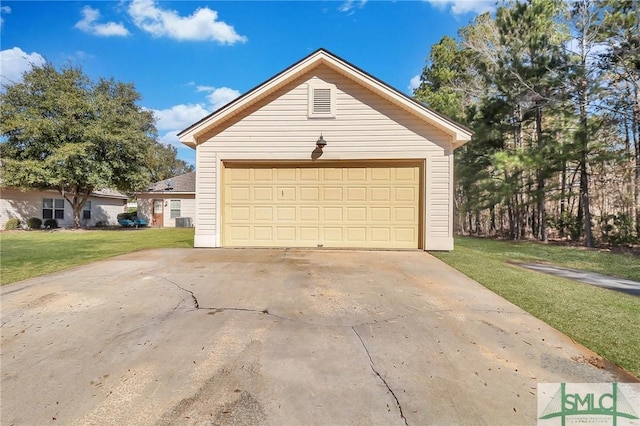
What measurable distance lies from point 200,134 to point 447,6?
11019 millimetres

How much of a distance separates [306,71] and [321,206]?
3.80 m

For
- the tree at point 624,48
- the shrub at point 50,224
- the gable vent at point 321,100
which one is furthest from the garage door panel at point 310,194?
the shrub at point 50,224

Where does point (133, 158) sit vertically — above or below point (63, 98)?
below

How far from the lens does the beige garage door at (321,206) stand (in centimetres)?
814

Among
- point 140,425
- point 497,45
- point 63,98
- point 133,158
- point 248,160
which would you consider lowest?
point 140,425

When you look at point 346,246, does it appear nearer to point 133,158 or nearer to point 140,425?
point 140,425

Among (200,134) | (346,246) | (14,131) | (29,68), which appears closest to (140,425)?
(346,246)

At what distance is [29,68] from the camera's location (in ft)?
58.0

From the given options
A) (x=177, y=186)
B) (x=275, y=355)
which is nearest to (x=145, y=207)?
(x=177, y=186)

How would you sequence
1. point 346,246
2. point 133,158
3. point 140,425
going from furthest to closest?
point 133,158 < point 346,246 < point 140,425

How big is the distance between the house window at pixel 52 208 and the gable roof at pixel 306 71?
18.3m

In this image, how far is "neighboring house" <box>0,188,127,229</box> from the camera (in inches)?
719

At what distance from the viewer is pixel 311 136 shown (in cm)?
825

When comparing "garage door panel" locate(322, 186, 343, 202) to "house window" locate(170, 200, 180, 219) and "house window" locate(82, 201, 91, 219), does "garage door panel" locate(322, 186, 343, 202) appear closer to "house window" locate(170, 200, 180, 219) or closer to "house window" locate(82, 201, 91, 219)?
"house window" locate(170, 200, 180, 219)
